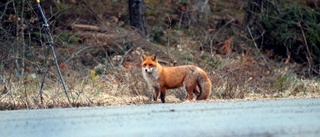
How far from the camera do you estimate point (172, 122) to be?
20.4 feet

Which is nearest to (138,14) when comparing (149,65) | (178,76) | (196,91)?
(149,65)

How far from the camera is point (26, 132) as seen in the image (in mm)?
5773

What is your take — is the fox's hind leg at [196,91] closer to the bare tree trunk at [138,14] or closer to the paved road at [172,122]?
the paved road at [172,122]

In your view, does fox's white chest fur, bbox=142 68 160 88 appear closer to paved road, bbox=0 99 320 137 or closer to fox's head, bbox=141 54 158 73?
fox's head, bbox=141 54 158 73

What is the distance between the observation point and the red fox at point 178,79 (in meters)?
9.95

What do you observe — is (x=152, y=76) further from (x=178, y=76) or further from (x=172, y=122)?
(x=172, y=122)

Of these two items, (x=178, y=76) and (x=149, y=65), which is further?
(x=149, y=65)

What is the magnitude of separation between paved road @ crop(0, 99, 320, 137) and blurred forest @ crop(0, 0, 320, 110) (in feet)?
11.2

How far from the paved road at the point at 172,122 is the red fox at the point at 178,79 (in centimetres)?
294

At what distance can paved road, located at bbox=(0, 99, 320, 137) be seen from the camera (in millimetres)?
5855

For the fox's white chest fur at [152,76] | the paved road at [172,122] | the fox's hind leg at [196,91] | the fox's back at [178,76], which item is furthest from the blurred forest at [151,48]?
the paved road at [172,122]

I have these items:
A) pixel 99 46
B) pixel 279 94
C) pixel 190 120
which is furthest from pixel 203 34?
pixel 190 120

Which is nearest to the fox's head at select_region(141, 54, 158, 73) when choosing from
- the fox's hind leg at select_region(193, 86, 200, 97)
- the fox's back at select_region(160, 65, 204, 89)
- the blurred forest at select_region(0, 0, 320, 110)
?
the fox's back at select_region(160, 65, 204, 89)

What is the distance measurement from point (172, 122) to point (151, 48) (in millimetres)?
10123
